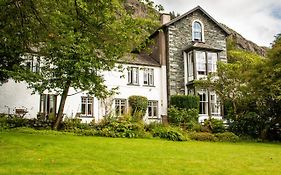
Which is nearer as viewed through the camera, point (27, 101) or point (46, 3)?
point (46, 3)

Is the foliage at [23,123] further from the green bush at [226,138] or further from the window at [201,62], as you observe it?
the window at [201,62]

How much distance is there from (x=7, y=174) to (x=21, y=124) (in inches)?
609

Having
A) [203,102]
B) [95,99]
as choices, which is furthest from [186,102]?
[95,99]

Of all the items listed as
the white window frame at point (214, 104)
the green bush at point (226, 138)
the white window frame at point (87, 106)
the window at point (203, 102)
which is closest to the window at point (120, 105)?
the white window frame at point (87, 106)

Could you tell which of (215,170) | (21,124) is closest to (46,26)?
(215,170)

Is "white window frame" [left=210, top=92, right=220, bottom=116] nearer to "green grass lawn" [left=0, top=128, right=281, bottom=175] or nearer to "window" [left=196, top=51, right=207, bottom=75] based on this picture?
"window" [left=196, top=51, right=207, bottom=75]

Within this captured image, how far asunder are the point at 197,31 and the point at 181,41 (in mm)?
2488

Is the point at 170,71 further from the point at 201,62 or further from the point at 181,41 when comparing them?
the point at 181,41

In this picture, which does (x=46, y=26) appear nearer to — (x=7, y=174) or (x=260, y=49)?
(x=7, y=174)

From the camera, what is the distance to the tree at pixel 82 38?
11.9 meters

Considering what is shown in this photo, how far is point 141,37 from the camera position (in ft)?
48.8

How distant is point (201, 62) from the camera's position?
34594 mm

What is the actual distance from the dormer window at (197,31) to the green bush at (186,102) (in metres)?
7.93

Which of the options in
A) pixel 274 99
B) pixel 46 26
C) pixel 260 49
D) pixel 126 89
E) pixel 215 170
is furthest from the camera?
pixel 260 49
